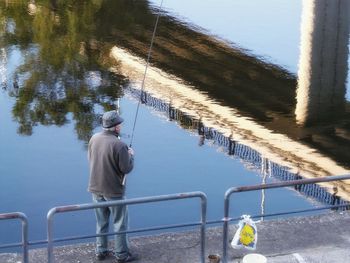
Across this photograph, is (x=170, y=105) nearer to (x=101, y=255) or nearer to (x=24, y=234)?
(x=101, y=255)

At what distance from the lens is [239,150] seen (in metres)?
20.5

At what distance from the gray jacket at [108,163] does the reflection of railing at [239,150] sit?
900cm

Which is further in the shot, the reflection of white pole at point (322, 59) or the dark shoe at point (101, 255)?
the reflection of white pole at point (322, 59)

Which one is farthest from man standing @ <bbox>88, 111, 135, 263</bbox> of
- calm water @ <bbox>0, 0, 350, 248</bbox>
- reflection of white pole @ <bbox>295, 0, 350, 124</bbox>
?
reflection of white pole @ <bbox>295, 0, 350, 124</bbox>

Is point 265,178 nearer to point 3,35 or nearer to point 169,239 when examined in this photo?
point 169,239

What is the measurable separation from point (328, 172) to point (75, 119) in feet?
24.4

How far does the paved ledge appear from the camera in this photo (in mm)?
8391

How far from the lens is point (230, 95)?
25719 mm

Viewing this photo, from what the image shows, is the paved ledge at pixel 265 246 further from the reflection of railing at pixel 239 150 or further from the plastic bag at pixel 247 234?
the reflection of railing at pixel 239 150

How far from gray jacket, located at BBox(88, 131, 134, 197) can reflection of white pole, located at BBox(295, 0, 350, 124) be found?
15.9 meters

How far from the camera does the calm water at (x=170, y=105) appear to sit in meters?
17.0

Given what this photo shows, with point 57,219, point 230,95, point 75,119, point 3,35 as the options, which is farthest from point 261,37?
point 57,219

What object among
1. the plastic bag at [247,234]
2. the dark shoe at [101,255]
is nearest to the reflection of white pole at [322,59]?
the dark shoe at [101,255]

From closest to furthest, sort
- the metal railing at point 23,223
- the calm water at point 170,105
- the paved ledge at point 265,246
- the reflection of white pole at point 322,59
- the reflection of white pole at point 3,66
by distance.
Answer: the metal railing at point 23,223
the paved ledge at point 265,246
the calm water at point 170,105
the reflection of white pole at point 322,59
the reflection of white pole at point 3,66
